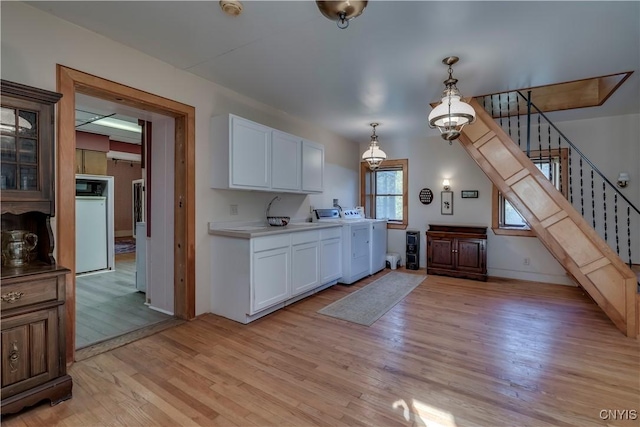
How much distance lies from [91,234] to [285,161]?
4131 mm

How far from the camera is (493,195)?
5430 mm

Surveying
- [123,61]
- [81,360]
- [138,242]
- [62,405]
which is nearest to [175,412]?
[62,405]

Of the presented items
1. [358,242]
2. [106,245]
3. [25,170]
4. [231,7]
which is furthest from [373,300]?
[106,245]

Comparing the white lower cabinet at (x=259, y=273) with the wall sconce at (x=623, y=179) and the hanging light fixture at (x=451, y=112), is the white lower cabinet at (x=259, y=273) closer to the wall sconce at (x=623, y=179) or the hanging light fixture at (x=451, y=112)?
the hanging light fixture at (x=451, y=112)

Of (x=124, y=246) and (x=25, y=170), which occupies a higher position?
(x=25, y=170)

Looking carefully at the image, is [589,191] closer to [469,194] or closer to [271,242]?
[469,194]

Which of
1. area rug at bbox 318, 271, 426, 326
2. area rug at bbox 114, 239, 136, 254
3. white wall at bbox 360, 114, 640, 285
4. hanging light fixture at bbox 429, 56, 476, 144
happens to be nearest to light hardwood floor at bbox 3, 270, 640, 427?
area rug at bbox 318, 271, 426, 326

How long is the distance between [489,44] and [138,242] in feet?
15.9

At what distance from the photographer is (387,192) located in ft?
21.8

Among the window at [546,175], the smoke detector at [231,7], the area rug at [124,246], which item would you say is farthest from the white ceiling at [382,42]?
the area rug at [124,246]

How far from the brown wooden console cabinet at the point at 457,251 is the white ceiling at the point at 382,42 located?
8.14 ft

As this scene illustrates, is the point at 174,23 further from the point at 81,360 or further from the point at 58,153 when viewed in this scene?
the point at 81,360

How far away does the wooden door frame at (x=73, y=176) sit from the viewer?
2334 mm

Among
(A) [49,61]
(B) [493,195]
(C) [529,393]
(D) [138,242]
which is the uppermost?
(A) [49,61]
